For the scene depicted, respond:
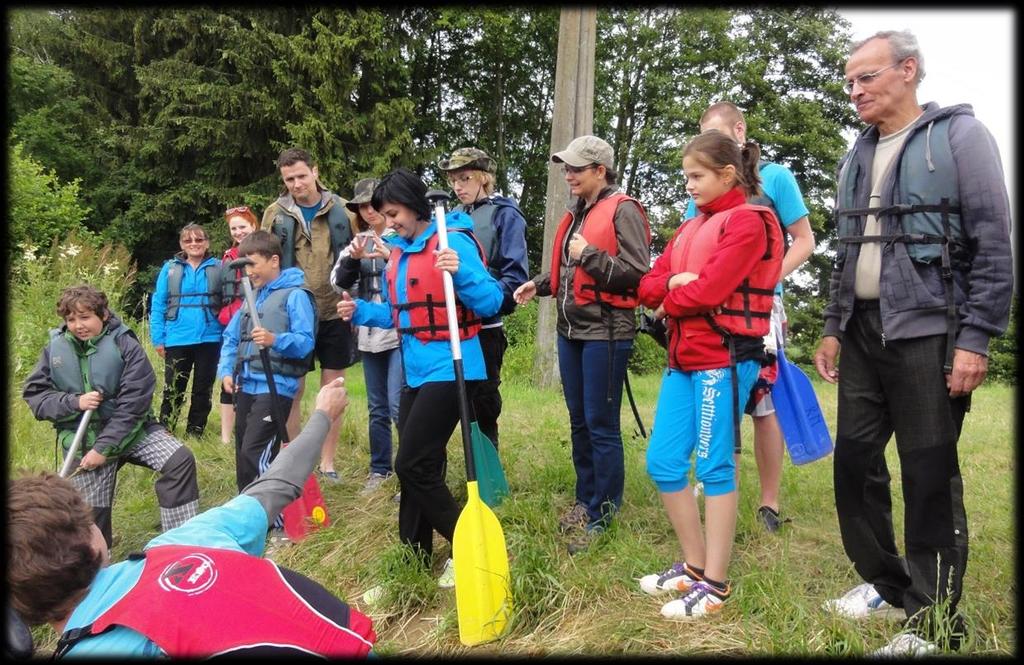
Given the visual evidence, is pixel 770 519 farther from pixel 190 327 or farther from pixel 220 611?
pixel 190 327

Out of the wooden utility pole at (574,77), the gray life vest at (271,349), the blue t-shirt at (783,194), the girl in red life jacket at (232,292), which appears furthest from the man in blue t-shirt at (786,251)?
the wooden utility pole at (574,77)

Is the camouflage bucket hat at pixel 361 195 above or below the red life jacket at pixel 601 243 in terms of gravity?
above

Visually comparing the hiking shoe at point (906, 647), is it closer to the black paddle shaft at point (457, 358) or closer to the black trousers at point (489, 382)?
the black paddle shaft at point (457, 358)

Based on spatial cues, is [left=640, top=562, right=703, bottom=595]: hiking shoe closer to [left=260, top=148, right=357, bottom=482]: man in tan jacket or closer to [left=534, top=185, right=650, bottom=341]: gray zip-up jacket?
[left=534, top=185, right=650, bottom=341]: gray zip-up jacket

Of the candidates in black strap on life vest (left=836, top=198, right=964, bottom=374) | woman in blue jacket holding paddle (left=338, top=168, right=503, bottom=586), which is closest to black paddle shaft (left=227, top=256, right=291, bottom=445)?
woman in blue jacket holding paddle (left=338, top=168, right=503, bottom=586)

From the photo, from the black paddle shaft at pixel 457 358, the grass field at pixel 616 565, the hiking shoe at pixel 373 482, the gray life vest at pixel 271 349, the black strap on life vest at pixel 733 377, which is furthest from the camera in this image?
the hiking shoe at pixel 373 482

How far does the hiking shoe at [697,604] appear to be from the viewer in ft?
9.43

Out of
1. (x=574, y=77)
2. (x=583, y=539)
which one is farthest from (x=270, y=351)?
(x=574, y=77)

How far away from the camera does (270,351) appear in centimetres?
446

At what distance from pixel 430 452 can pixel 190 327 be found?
412 centimetres

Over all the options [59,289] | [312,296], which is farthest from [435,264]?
[59,289]

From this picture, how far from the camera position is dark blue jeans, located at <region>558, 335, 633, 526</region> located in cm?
→ 359

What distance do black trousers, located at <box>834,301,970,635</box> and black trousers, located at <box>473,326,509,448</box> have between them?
6.31 feet

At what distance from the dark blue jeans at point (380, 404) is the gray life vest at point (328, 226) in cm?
79
